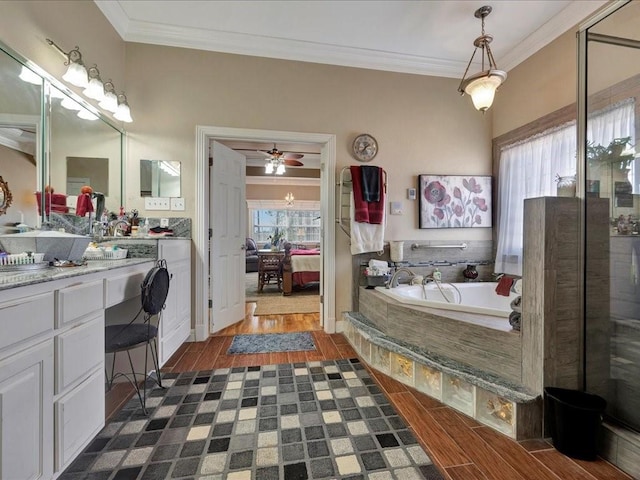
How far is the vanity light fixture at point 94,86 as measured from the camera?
204 cm

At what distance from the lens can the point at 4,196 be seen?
1.43m

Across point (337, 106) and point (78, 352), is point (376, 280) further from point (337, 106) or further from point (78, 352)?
point (78, 352)

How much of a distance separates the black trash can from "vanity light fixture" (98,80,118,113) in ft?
11.5

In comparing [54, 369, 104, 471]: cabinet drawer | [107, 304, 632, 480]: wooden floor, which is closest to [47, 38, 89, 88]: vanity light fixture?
[54, 369, 104, 471]: cabinet drawer

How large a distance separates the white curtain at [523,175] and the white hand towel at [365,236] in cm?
121

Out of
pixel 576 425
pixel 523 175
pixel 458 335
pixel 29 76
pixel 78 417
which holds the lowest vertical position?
pixel 576 425

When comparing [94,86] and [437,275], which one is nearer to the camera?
[94,86]

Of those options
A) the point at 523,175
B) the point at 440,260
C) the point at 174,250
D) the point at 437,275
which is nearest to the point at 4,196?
the point at 174,250

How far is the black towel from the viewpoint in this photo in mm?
2826

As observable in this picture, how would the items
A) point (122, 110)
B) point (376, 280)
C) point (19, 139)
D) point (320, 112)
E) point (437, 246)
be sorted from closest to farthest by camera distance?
point (19, 139) < point (122, 110) < point (376, 280) < point (320, 112) < point (437, 246)

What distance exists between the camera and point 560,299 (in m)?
1.47

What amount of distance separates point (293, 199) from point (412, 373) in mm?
6746

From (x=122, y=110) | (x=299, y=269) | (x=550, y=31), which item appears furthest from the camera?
(x=299, y=269)

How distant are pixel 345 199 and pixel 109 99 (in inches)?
86.7
